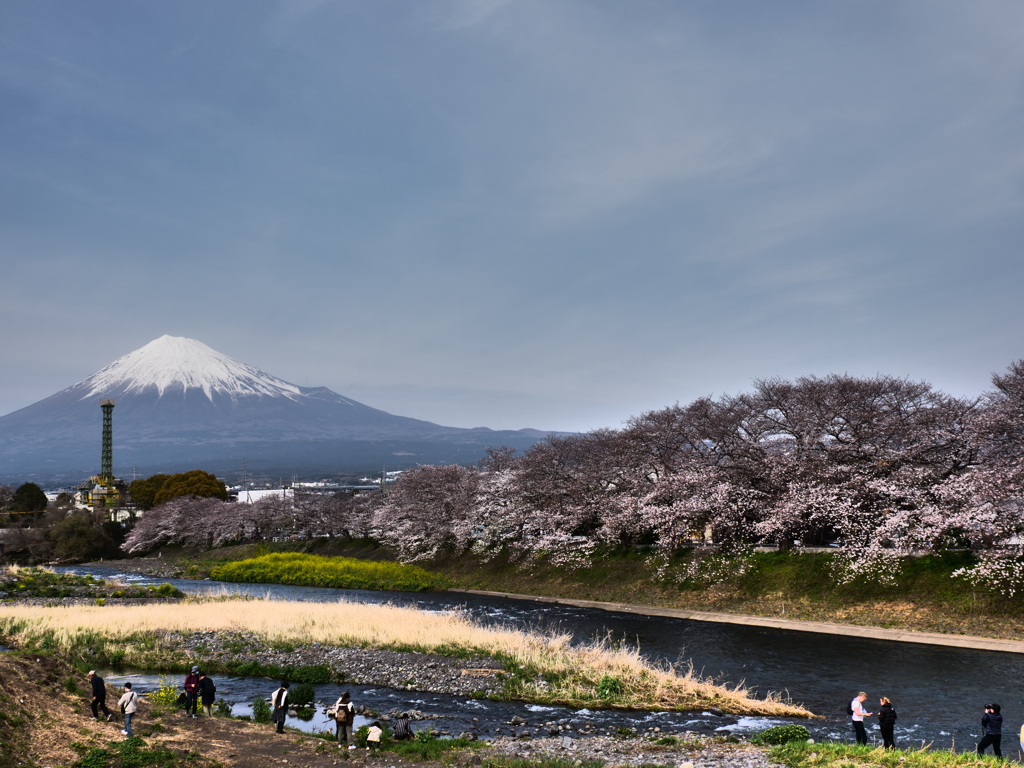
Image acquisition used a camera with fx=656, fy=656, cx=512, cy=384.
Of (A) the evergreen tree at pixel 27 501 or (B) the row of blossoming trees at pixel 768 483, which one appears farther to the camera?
(A) the evergreen tree at pixel 27 501

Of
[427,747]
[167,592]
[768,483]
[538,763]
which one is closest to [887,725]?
[538,763]

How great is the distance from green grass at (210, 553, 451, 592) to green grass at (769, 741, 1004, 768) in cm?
4778

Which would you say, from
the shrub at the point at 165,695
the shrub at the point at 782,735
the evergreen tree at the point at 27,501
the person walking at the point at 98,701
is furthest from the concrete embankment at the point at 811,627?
the evergreen tree at the point at 27,501

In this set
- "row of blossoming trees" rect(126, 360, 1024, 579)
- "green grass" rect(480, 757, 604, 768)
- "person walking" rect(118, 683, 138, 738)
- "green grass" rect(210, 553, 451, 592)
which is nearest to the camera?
"green grass" rect(480, 757, 604, 768)

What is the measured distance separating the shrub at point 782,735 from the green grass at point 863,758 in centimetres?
125

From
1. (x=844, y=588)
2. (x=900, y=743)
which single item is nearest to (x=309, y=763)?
(x=900, y=743)

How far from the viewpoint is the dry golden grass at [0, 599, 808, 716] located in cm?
2455

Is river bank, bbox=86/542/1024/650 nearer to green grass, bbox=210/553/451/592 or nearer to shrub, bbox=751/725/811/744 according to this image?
green grass, bbox=210/553/451/592

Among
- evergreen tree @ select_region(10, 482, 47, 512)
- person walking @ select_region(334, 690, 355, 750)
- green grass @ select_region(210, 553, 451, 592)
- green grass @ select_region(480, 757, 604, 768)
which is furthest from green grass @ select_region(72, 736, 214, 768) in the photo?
evergreen tree @ select_region(10, 482, 47, 512)

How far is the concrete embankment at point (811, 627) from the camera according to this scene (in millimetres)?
30859

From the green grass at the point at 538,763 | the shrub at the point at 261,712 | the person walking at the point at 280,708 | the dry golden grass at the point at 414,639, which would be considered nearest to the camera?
the green grass at the point at 538,763

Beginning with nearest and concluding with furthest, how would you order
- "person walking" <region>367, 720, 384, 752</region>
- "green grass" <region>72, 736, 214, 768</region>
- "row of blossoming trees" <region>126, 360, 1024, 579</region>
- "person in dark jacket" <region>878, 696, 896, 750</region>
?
"green grass" <region>72, 736, 214, 768</region>
"person in dark jacket" <region>878, 696, 896, 750</region>
"person walking" <region>367, 720, 384, 752</region>
"row of blossoming trees" <region>126, 360, 1024, 579</region>

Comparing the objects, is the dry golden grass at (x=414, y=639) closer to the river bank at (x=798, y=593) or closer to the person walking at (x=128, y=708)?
the person walking at (x=128, y=708)

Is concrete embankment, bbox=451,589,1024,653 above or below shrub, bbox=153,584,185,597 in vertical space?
above
